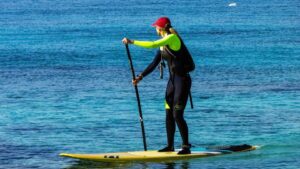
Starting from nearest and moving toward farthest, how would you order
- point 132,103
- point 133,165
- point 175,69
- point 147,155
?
point 175,69
point 133,165
point 147,155
point 132,103

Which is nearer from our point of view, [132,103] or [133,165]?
[133,165]

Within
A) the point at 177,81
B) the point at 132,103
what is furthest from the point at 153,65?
the point at 132,103

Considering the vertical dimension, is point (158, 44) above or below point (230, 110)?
above

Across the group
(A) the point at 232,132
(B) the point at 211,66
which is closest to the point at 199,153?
(A) the point at 232,132

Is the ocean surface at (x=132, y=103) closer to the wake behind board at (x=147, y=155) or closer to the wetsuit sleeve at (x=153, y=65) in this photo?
the wake behind board at (x=147, y=155)

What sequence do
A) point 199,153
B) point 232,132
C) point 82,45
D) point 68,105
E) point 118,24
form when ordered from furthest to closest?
point 118,24 → point 82,45 → point 68,105 → point 232,132 → point 199,153

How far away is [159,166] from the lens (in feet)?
61.6

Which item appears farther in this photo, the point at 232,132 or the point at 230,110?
the point at 230,110

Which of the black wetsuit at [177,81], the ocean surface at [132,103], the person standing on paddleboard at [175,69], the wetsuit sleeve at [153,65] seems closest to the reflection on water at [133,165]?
the ocean surface at [132,103]

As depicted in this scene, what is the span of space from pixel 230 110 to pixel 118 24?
71.9 meters

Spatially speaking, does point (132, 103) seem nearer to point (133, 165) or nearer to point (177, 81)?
point (133, 165)

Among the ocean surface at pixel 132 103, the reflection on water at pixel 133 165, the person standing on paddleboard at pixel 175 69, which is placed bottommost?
the reflection on water at pixel 133 165

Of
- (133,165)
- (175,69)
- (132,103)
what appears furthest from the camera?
(132,103)

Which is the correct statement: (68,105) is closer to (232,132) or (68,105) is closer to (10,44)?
(232,132)
